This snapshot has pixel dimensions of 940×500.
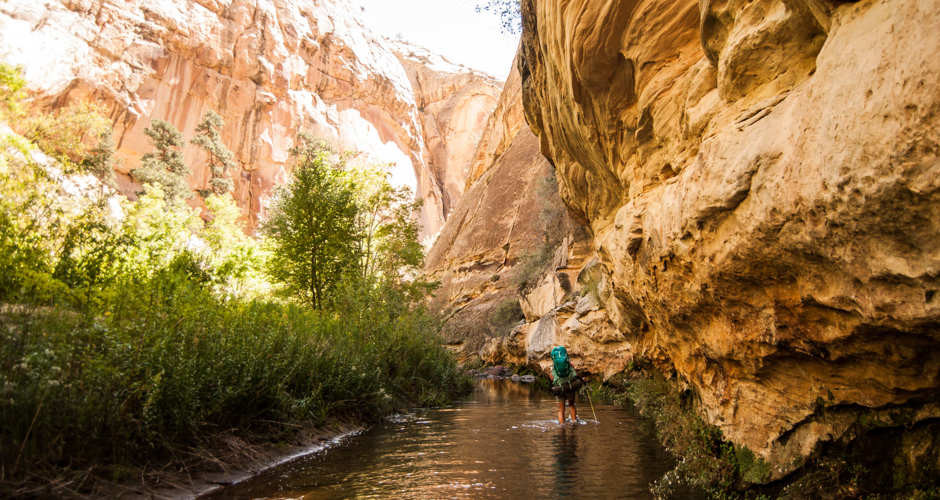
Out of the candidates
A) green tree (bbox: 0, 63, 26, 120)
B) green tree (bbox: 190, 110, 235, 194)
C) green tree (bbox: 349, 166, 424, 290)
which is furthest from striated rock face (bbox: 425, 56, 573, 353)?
green tree (bbox: 190, 110, 235, 194)

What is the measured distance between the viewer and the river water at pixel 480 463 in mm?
5129

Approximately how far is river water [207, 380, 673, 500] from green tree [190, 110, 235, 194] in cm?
4121

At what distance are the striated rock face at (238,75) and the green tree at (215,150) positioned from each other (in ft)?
4.33

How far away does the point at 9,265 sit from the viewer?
5.27 m

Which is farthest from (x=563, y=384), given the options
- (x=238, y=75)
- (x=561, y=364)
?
(x=238, y=75)

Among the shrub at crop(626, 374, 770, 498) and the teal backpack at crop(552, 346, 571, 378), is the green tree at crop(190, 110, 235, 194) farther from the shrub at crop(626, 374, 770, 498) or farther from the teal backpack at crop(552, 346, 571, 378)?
the shrub at crop(626, 374, 770, 498)

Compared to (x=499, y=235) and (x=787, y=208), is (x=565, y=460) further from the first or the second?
(x=499, y=235)

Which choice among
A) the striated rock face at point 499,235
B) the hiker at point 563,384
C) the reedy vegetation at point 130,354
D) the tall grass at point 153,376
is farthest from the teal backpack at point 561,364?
the striated rock face at point 499,235

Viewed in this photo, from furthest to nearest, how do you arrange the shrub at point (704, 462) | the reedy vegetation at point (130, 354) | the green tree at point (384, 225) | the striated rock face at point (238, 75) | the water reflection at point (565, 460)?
the striated rock face at point (238, 75)
the green tree at point (384, 225)
the water reflection at point (565, 460)
the shrub at point (704, 462)
the reedy vegetation at point (130, 354)

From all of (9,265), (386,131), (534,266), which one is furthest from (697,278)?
(386,131)

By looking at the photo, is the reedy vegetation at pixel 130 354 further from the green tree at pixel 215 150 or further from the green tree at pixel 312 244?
the green tree at pixel 215 150

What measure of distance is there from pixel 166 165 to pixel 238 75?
13.1 m

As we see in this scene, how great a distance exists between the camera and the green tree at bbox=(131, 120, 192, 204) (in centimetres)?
3849

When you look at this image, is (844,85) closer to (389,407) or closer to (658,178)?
(658,178)
